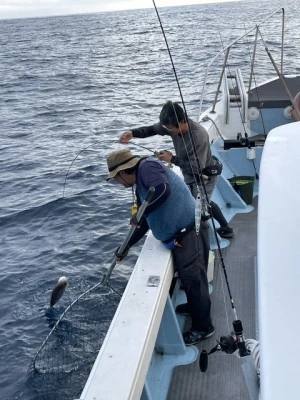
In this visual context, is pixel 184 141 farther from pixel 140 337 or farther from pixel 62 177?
pixel 62 177

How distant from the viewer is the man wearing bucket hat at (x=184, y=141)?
486cm

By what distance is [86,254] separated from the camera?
9453mm

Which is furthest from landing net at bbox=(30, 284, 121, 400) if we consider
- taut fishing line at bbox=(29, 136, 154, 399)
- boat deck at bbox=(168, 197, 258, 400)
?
boat deck at bbox=(168, 197, 258, 400)

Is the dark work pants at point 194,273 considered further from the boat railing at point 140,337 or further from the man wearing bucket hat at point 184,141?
the man wearing bucket hat at point 184,141

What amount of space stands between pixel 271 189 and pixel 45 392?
4.05 meters

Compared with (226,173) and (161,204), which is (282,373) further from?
(226,173)

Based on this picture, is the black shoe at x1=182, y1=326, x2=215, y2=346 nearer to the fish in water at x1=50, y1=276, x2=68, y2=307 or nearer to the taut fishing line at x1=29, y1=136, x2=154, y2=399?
the taut fishing line at x1=29, y1=136, x2=154, y2=399

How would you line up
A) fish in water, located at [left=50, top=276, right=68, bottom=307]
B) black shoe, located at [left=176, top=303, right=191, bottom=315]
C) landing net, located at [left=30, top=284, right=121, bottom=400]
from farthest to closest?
fish in water, located at [left=50, top=276, right=68, bottom=307] < landing net, located at [left=30, top=284, right=121, bottom=400] < black shoe, located at [left=176, top=303, right=191, bottom=315]

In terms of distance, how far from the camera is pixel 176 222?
14.1 feet

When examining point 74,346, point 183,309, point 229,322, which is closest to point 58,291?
point 74,346

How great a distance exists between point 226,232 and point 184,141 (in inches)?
58.7

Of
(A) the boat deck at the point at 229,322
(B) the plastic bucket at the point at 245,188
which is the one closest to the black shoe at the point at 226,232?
(A) the boat deck at the point at 229,322

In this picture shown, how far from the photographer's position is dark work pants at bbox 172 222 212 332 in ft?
14.2

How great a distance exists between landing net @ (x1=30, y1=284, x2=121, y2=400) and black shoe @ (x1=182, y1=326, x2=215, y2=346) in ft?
4.97
